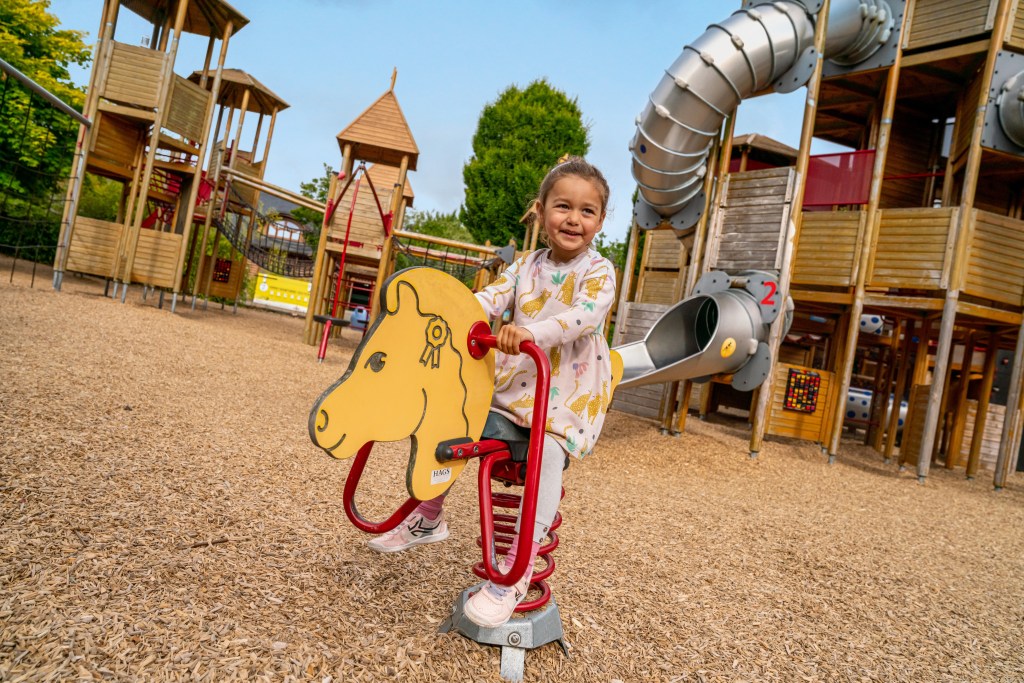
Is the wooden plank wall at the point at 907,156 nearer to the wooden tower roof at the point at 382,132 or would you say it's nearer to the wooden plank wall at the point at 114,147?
the wooden tower roof at the point at 382,132

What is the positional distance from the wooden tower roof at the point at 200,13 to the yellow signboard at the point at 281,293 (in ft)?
39.3

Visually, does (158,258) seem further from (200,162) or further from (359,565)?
(359,565)

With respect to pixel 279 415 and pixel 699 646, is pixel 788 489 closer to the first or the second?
pixel 699 646

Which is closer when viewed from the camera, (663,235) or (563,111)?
(663,235)

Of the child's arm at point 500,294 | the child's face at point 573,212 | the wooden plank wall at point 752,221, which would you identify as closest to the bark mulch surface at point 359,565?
the child's arm at point 500,294

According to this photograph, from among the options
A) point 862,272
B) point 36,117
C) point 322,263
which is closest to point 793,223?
point 862,272

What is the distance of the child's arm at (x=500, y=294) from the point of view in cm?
204

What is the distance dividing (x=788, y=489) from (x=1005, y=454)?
385cm

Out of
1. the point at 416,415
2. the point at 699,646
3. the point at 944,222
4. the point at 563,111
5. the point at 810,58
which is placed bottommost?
the point at 699,646

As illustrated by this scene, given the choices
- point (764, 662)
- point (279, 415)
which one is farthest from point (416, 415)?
point (279, 415)

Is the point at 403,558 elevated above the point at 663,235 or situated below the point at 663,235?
below

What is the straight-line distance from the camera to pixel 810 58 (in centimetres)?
709

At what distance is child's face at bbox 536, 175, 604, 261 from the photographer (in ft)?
6.25

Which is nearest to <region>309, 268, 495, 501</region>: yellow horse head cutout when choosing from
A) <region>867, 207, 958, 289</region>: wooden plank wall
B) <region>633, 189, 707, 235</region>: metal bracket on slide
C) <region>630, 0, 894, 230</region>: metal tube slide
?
<region>630, 0, 894, 230</region>: metal tube slide
